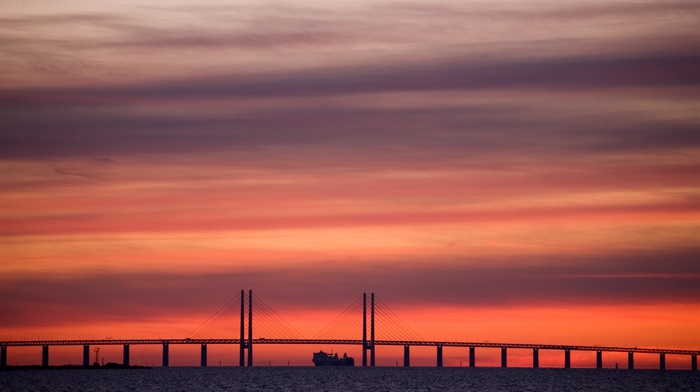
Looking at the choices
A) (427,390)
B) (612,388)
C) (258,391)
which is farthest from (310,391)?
(612,388)

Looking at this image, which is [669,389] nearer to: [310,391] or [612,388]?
[612,388]

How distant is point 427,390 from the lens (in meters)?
128

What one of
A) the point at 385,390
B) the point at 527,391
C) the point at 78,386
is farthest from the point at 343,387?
the point at 78,386

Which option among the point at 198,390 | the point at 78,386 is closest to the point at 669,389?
the point at 198,390

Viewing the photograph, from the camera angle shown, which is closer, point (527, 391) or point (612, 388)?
point (527, 391)

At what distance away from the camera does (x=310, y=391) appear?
12238 centimetres

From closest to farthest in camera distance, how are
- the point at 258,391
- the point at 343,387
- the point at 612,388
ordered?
the point at 258,391, the point at 343,387, the point at 612,388

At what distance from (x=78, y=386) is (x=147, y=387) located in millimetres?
9186

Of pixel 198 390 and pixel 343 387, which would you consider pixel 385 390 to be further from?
pixel 198 390

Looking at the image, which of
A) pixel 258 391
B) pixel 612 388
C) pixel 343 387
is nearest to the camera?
pixel 258 391

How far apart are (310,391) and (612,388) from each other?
39.3 m

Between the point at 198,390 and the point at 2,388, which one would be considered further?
the point at 2,388

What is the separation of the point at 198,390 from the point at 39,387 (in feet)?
66.3

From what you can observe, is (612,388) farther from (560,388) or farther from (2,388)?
(2,388)
